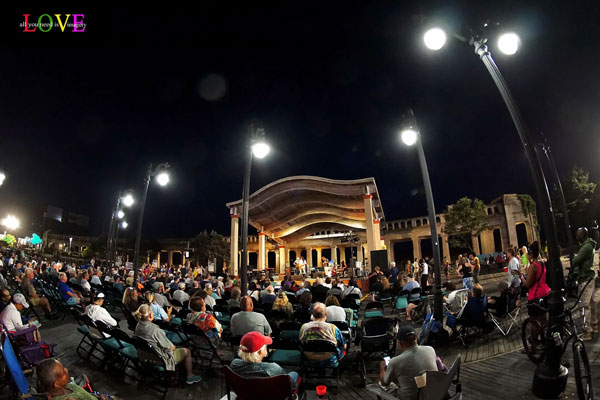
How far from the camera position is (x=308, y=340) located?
14.8ft

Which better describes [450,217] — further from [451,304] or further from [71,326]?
[71,326]

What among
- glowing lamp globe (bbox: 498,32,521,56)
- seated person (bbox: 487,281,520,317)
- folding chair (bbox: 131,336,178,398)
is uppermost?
glowing lamp globe (bbox: 498,32,521,56)

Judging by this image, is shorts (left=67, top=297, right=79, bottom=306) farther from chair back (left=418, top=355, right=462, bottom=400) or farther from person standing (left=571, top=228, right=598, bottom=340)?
person standing (left=571, top=228, right=598, bottom=340)

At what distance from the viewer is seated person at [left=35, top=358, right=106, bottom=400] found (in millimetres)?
2504

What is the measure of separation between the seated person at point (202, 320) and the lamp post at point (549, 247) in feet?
17.0

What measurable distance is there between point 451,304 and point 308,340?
474cm

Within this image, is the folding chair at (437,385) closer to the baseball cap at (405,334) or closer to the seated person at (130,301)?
the baseball cap at (405,334)

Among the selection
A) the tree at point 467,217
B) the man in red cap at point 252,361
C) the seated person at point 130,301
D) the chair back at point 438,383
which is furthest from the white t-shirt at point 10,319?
the tree at point 467,217

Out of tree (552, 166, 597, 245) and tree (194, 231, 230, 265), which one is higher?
tree (552, 166, 597, 245)

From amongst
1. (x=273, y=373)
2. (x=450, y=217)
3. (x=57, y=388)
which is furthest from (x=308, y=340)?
(x=450, y=217)

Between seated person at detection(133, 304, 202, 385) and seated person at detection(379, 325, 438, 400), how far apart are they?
317 cm

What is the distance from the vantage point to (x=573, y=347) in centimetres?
363

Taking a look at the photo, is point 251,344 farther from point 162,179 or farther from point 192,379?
point 162,179

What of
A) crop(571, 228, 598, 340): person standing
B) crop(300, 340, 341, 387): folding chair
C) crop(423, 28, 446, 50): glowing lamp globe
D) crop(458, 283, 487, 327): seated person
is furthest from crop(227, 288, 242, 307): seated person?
crop(423, 28, 446, 50): glowing lamp globe
